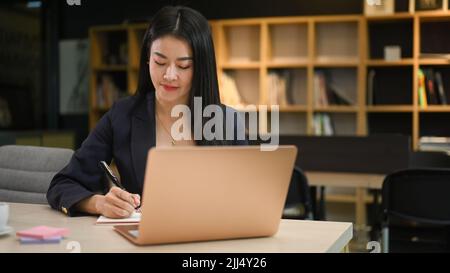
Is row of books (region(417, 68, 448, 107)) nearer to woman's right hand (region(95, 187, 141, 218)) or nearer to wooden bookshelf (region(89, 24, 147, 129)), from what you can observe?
wooden bookshelf (region(89, 24, 147, 129))

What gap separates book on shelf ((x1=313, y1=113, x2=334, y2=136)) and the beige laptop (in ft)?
13.0

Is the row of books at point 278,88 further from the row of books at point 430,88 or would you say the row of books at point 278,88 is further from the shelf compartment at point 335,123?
the row of books at point 430,88

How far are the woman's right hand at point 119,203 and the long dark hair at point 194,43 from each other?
A: 408 millimetres

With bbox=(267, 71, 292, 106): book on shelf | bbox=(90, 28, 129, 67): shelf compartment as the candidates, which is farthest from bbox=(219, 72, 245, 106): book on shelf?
bbox=(90, 28, 129, 67): shelf compartment

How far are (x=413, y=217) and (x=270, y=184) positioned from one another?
2.16 m

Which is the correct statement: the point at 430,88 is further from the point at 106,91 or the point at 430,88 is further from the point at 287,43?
the point at 106,91

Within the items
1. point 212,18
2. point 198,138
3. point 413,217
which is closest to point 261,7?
point 212,18

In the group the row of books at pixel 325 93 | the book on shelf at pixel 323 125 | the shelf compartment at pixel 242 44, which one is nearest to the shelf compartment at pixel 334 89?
the row of books at pixel 325 93

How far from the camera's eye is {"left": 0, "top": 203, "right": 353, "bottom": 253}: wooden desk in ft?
3.81

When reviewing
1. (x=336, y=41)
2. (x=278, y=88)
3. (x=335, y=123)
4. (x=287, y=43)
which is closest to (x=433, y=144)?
(x=335, y=123)

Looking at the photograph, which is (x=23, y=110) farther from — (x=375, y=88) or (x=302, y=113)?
(x=375, y=88)

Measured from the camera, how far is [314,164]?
4285 mm

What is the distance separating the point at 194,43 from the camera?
167 centimetres

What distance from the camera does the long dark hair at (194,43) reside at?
167 centimetres
